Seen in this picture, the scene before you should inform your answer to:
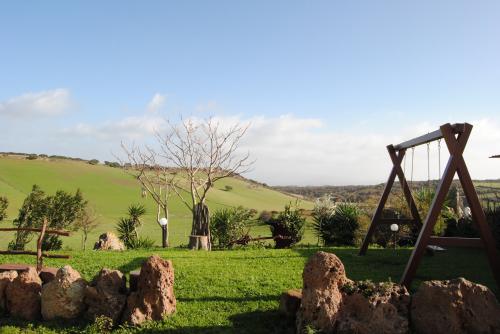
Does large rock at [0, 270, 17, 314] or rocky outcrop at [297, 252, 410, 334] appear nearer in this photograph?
rocky outcrop at [297, 252, 410, 334]

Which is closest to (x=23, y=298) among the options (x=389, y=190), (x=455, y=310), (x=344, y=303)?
(x=344, y=303)

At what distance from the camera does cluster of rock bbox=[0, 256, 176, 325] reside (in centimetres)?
629

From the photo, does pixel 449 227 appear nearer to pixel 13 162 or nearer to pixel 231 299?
pixel 231 299

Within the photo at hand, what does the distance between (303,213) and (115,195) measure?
1188 inches

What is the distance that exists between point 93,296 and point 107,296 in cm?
23

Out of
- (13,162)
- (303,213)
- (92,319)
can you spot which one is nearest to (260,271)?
(92,319)

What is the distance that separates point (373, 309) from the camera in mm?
5445

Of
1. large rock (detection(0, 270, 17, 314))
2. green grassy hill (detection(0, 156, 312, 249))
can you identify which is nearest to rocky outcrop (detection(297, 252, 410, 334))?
large rock (detection(0, 270, 17, 314))

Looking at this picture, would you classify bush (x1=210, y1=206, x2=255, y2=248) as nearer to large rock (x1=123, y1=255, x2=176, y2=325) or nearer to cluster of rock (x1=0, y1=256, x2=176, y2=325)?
cluster of rock (x1=0, y1=256, x2=176, y2=325)

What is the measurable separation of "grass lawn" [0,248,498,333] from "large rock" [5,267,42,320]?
0.23 m

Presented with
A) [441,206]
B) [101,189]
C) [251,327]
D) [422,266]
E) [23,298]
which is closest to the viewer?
[251,327]

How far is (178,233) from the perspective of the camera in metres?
23.4

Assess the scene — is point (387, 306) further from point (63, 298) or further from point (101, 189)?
point (101, 189)

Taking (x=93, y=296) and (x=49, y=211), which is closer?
(x=93, y=296)
